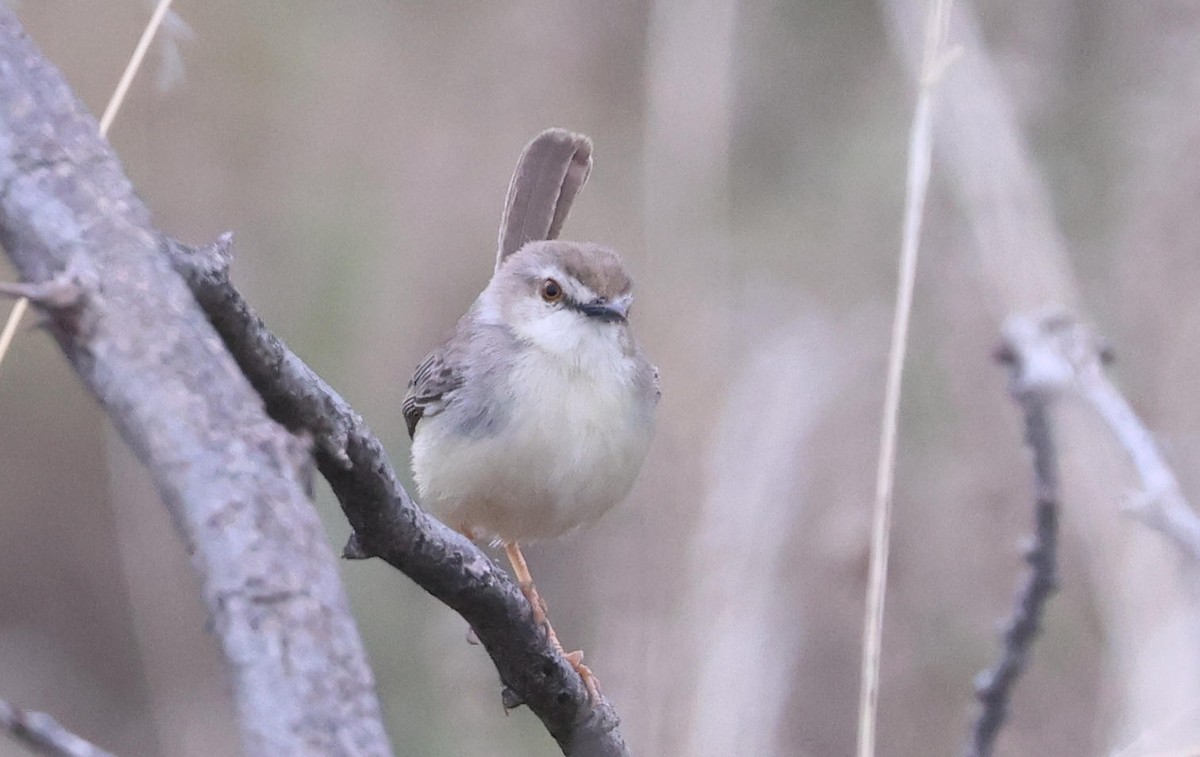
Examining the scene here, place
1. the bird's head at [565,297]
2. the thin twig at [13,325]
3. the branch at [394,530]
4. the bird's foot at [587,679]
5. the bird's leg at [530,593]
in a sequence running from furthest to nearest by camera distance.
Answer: the bird's head at [565,297] → the bird's foot at [587,679] → the bird's leg at [530,593] → the thin twig at [13,325] → the branch at [394,530]

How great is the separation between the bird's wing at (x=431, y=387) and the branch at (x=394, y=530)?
3.58ft

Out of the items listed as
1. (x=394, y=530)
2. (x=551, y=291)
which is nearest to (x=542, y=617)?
(x=394, y=530)

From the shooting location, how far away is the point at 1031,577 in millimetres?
2242

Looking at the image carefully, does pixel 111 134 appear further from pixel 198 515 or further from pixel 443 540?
pixel 198 515

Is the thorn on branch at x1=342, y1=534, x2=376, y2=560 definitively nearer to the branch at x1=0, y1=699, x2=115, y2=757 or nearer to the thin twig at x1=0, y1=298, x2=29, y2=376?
the thin twig at x1=0, y1=298, x2=29, y2=376

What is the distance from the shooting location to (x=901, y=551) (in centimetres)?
659

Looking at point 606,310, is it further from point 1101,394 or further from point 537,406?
point 1101,394

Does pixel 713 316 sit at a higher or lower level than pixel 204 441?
higher

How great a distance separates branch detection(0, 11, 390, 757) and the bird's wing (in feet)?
8.39

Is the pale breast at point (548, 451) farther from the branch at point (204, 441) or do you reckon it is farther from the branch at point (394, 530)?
the branch at point (204, 441)

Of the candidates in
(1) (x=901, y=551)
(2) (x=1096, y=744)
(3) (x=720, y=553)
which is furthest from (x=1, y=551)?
(2) (x=1096, y=744)

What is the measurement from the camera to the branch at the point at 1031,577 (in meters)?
2.19

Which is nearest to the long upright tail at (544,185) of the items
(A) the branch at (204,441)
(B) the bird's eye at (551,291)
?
(B) the bird's eye at (551,291)

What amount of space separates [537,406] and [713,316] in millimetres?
2614
